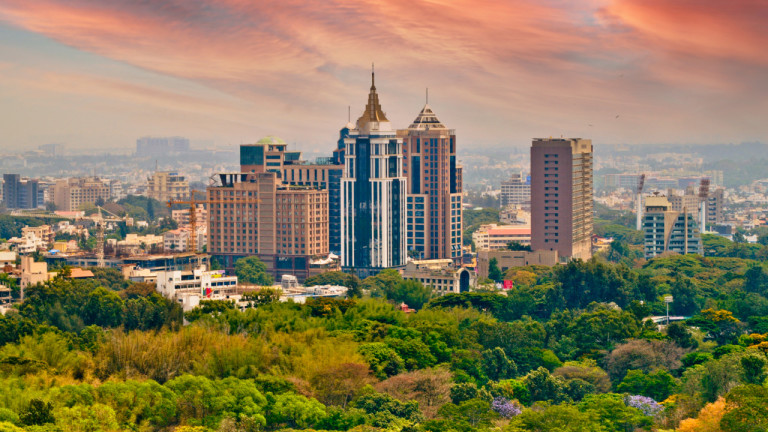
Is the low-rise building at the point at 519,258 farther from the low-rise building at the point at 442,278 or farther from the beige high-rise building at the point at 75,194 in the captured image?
the beige high-rise building at the point at 75,194

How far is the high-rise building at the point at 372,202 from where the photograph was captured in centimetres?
6562

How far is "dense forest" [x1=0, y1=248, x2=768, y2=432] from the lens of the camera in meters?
28.3

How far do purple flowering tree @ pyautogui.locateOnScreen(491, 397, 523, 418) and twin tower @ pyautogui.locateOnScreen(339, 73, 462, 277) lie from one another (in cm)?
3470

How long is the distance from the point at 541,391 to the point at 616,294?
17.6 m

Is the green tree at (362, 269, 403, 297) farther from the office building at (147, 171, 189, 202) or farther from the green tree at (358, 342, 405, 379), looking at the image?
the office building at (147, 171, 189, 202)

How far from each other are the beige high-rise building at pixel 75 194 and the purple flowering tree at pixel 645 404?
99.0m

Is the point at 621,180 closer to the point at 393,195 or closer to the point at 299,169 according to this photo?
the point at 299,169

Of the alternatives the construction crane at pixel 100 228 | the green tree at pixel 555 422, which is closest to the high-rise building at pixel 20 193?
the construction crane at pixel 100 228

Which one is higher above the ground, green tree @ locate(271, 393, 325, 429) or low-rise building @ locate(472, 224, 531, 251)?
low-rise building @ locate(472, 224, 531, 251)

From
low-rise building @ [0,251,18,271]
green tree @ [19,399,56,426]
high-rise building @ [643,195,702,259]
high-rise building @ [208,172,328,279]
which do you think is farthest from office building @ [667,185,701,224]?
green tree @ [19,399,56,426]

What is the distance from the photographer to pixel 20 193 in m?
131

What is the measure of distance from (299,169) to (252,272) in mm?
10326

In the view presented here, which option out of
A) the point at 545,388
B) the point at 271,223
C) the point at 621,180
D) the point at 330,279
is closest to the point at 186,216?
the point at 271,223

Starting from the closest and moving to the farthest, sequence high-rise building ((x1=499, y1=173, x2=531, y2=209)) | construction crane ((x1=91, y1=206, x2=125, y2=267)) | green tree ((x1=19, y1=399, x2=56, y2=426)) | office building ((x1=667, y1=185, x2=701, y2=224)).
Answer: green tree ((x1=19, y1=399, x2=56, y2=426)) < construction crane ((x1=91, y1=206, x2=125, y2=267)) < office building ((x1=667, y1=185, x2=701, y2=224)) < high-rise building ((x1=499, y1=173, x2=531, y2=209))
